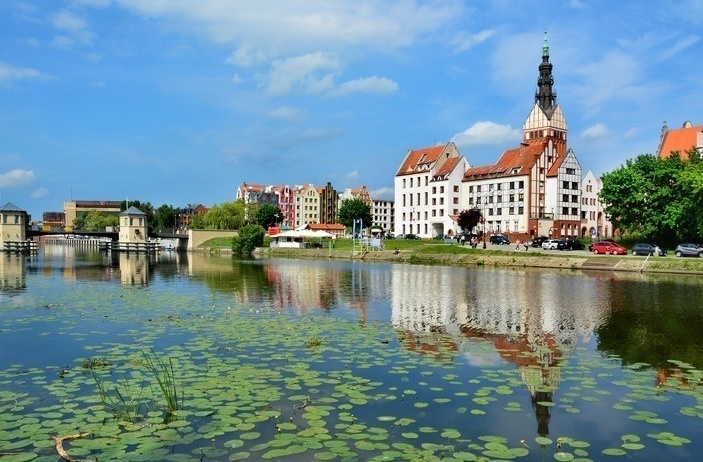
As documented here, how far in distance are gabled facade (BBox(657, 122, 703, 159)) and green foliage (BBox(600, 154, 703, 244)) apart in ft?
90.0

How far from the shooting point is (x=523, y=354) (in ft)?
47.3

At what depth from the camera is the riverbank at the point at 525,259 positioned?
159 feet

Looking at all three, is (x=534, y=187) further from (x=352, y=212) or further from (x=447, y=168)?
(x=352, y=212)

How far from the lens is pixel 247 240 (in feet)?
319

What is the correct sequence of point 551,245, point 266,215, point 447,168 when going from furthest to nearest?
point 266,215
point 447,168
point 551,245

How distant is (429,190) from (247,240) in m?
36.2

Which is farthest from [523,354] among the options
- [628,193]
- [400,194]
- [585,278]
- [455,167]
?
[400,194]

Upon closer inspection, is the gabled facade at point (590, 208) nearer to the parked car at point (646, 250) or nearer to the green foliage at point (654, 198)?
the green foliage at point (654, 198)

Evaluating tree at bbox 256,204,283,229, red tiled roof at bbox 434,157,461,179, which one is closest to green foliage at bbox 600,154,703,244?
red tiled roof at bbox 434,157,461,179

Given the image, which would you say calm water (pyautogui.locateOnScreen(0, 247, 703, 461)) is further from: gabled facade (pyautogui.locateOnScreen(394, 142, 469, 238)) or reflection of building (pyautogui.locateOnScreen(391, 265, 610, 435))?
gabled facade (pyautogui.locateOnScreen(394, 142, 469, 238))

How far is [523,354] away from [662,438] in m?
5.97

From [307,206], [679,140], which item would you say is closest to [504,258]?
[679,140]

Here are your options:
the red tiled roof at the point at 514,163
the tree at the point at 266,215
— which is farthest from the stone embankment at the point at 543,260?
the tree at the point at 266,215

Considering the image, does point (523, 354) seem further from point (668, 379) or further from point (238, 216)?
point (238, 216)
